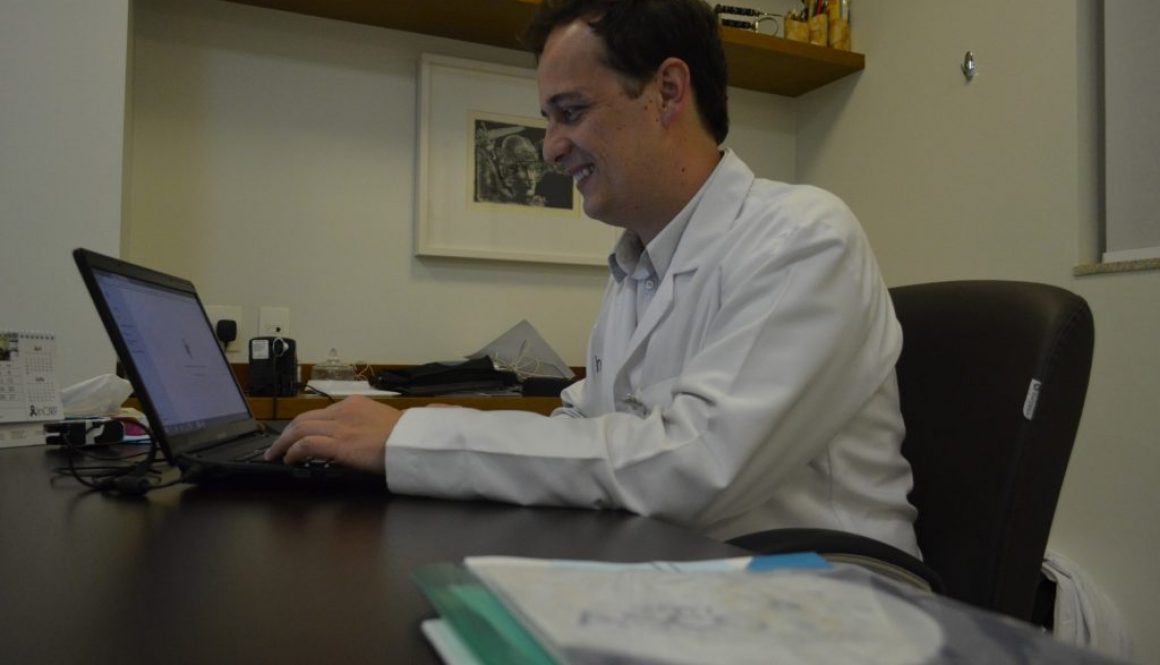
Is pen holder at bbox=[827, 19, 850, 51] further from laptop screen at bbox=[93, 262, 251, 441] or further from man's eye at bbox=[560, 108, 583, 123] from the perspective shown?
laptop screen at bbox=[93, 262, 251, 441]

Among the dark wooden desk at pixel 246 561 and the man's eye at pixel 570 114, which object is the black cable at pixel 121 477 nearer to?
the dark wooden desk at pixel 246 561

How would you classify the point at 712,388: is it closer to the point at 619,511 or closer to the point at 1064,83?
the point at 619,511

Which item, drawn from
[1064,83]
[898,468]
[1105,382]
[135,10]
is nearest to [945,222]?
[1064,83]

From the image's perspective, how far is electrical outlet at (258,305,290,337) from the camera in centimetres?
208

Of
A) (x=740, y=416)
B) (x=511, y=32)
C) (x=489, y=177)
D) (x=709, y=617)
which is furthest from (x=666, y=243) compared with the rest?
(x=511, y=32)

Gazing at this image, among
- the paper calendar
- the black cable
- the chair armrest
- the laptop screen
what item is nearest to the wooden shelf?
the laptop screen

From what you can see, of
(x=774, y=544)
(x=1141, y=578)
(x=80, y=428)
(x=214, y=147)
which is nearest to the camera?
(x=774, y=544)

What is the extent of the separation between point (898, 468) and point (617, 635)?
2.52 feet

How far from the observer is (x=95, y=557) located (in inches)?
19.7

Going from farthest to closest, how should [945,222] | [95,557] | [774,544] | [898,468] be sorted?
[945,222], [898,468], [774,544], [95,557]

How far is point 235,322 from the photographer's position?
205 cm

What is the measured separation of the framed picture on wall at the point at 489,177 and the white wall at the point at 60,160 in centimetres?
79

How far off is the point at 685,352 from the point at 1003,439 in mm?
366

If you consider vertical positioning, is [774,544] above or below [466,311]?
below
